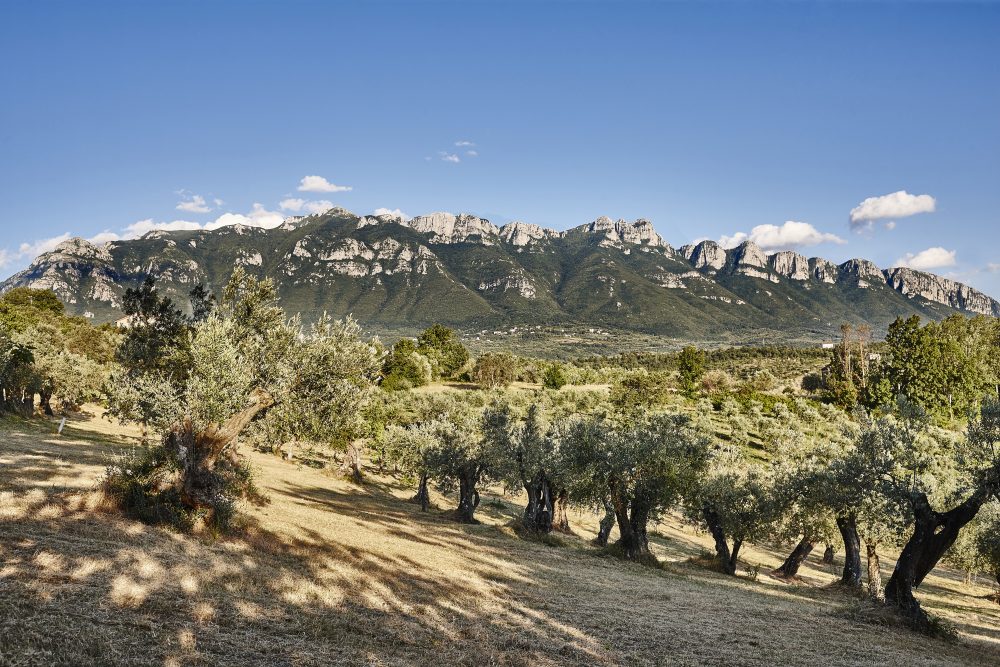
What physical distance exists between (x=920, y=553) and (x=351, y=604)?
76.6 ft

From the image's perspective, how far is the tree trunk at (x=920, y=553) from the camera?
21078 mm

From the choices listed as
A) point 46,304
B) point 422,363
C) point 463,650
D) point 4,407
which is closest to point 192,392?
point 463,650

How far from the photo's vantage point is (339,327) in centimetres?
2816

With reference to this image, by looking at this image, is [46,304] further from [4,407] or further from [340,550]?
[340,550]

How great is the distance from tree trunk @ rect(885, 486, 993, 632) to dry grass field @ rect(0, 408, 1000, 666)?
148 centimetres

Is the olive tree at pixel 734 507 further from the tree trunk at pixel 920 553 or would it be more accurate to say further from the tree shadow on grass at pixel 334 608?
the tree trunk at pixel 920 553

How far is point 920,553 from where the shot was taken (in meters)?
21.9

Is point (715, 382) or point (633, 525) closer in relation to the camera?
point (633, 525)

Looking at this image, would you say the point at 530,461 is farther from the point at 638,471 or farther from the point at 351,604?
the point at 351,604

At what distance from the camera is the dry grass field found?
10.6m

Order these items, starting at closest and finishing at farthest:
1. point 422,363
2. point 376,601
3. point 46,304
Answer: point 376,601
point 46,304
point 422,363

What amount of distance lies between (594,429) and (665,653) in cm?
2341

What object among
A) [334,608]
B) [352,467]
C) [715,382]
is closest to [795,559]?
[334,608]

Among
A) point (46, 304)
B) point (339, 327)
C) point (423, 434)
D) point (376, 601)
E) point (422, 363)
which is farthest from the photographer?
point (422, 363)
